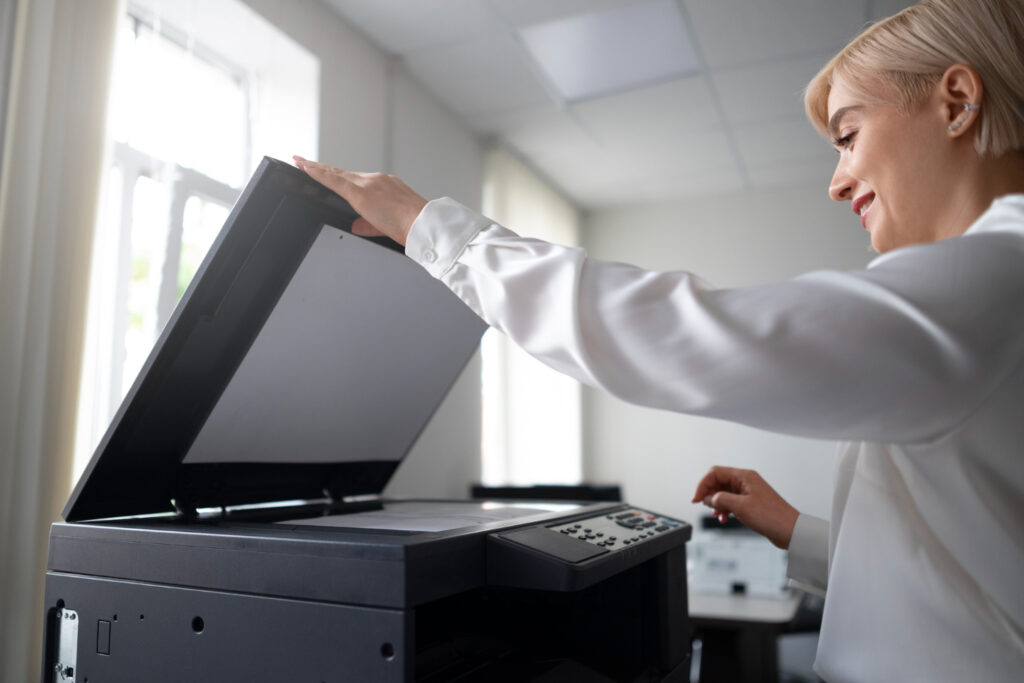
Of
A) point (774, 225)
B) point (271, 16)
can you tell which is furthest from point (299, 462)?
point (774, 225)

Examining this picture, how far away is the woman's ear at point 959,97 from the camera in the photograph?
65cm

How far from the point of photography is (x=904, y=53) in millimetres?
694

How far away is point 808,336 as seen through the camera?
1.60 ft

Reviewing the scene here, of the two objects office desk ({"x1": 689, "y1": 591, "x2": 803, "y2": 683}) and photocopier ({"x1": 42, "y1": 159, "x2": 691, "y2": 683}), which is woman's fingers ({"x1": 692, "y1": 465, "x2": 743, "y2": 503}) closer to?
photocopier ({"x1": 42, "y1": 159, "x2": 691, "y2": 683})

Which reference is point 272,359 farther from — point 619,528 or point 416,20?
point 416,20

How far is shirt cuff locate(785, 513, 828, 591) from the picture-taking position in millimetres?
912

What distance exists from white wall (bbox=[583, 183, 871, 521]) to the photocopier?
365 centimetres

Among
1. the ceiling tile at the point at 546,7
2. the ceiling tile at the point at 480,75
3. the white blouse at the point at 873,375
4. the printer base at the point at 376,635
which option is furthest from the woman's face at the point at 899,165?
the ceiling tile at the point at 480,75

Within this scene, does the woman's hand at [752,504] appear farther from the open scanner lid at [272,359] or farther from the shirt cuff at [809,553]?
the open scanner lid at [272,359]

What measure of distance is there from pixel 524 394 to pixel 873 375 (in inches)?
138

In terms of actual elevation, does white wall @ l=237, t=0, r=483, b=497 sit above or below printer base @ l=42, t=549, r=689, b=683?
above

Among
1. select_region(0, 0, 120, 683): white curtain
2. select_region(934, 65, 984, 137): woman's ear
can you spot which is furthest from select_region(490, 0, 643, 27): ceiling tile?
select_region(934, 65, 984, 137): woman's ear

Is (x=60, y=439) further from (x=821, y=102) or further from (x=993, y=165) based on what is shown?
(x=993, y=165)

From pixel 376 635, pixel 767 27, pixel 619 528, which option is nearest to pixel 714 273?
pixel 767 27
